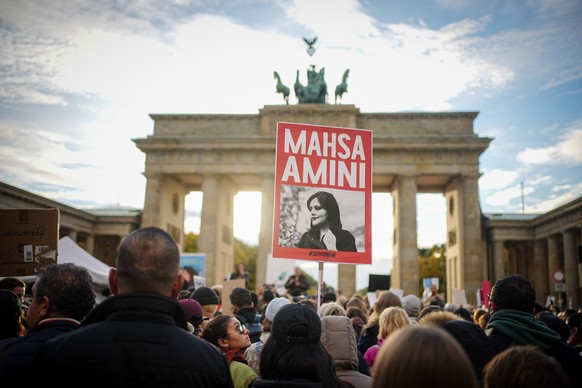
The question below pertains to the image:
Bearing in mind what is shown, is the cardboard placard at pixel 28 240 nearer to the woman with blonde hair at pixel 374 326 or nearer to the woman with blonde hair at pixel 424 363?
the woman with blonde hair at pixel 374 326

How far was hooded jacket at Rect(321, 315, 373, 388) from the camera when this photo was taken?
479 centimetres

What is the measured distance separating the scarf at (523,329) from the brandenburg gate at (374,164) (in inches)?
1596

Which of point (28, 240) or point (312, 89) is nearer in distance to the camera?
point (28, 240)

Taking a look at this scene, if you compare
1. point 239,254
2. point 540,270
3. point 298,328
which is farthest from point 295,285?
point 239,254

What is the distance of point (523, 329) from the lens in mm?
5020

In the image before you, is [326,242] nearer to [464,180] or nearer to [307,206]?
[307,206]

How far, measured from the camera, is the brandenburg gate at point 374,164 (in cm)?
4653

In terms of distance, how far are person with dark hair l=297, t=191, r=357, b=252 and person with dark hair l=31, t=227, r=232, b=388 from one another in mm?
5365

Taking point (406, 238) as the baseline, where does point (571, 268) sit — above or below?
below

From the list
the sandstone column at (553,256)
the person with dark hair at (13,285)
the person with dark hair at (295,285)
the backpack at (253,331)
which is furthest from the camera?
the sandstone column at (553,256)

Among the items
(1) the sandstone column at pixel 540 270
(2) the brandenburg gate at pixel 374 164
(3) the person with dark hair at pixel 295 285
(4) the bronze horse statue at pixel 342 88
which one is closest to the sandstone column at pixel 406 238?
(2) the brandenburg gate at pixel 374 164

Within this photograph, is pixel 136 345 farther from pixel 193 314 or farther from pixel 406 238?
pixel 406 238

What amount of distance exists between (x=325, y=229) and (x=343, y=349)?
12.6 feet

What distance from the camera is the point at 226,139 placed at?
48.2 metres
